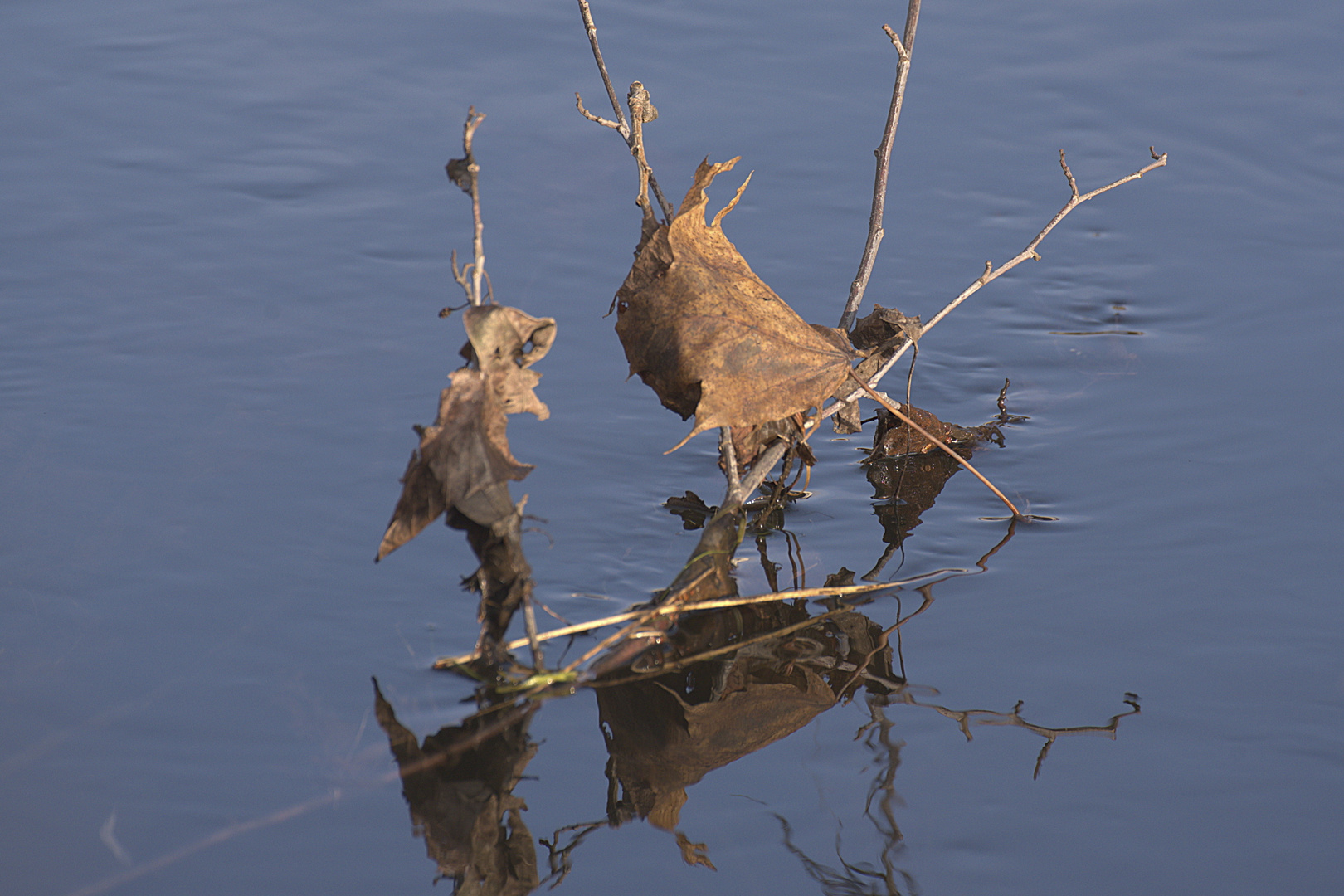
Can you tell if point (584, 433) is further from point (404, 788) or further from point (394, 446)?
point (404, 788)

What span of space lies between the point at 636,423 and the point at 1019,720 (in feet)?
4.60

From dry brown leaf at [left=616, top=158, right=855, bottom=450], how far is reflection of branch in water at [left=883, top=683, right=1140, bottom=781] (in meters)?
0.64

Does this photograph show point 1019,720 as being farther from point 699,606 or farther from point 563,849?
point 563,849

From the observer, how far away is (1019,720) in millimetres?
2361

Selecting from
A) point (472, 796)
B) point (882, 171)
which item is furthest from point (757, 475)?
point (472, 796)

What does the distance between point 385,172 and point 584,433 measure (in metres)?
1.77

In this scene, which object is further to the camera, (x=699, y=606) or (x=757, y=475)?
(x=757, y=475)


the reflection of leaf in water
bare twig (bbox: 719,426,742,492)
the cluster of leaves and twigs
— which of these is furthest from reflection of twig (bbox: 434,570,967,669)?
bare twig (bbox: 719,426,742,492)

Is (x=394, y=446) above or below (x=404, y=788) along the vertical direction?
above

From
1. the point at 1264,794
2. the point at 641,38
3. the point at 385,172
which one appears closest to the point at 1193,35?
the point at 641,38

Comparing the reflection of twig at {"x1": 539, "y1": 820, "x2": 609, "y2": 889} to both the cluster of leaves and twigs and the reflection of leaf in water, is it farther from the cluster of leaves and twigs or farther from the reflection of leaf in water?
the cluster of leaves and twigs

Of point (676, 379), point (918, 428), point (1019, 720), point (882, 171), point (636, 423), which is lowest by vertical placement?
point (1019, 720)

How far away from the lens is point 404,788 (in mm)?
2156

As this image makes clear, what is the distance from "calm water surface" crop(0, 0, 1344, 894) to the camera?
2.14 metres
